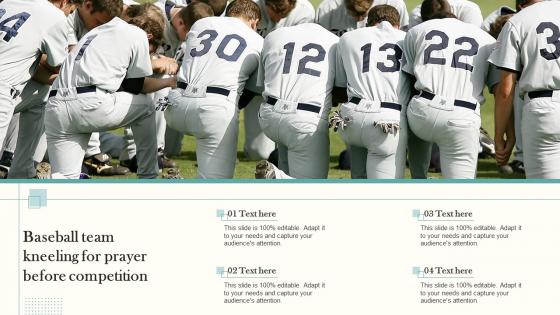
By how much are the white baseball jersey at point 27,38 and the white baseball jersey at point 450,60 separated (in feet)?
10.8

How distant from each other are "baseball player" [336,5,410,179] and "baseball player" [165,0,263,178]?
37.1 inches

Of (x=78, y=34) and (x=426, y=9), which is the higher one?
(x=426, y=9)

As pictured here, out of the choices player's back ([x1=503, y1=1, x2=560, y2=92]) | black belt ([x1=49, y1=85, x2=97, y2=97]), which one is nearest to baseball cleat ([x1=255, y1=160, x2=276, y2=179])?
black belt ([x1=49, y1=85, x2=97, y2=97])

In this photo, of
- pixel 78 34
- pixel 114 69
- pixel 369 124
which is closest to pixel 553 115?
pixel 369 124

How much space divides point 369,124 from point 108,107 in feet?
7.52

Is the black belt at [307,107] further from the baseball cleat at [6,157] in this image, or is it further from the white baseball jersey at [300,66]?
the baseball cleat at [6,157]

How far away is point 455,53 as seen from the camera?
9266 millimetres

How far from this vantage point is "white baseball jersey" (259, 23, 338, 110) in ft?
31.6

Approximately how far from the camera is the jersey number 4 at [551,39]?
8953mm

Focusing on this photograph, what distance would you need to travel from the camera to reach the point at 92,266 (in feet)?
22.5

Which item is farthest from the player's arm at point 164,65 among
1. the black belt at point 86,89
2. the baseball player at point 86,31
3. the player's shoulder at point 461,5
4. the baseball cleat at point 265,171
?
the player's shoulder at point 461,5

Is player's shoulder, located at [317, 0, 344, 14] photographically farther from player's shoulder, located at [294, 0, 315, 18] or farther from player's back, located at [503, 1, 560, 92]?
player's back, located at [503, 1, 560, 92]

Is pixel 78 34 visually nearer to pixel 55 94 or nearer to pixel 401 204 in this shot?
pixel 55 94

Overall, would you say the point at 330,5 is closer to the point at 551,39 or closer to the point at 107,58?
the point at 107,58
